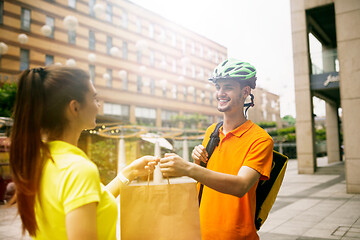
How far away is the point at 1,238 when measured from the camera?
651 cm

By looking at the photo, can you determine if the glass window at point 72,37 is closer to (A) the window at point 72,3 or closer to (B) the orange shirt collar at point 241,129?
(A) the window at point 72,3

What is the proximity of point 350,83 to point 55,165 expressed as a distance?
37.8 feet

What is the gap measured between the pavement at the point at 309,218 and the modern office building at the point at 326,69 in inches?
60.4

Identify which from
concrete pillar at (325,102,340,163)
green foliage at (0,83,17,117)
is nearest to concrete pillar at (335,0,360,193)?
concrete pillar at (325,102,340,163)

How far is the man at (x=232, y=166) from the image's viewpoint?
5.57 ft

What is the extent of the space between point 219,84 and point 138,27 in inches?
1421

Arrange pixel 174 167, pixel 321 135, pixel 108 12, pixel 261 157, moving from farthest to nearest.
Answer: pixel 321 135 < pixel 108 12 < pixel 261 157 < pixel 174 167

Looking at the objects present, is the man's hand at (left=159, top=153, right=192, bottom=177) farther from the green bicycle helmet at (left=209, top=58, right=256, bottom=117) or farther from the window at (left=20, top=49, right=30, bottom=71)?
the window at (left=20, top=49, right=30, bottom=71)

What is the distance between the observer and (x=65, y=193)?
46.1 inches

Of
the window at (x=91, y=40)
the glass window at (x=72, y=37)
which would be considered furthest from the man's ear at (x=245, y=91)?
the window at (x=91, y=40)

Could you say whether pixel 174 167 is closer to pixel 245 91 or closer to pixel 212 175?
pixel 212 175

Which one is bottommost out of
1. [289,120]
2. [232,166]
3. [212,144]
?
[232,166]

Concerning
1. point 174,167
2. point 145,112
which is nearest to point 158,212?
point 174,167

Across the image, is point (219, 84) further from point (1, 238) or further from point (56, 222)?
point (1, 238)
